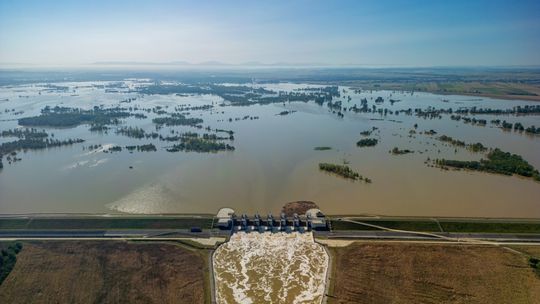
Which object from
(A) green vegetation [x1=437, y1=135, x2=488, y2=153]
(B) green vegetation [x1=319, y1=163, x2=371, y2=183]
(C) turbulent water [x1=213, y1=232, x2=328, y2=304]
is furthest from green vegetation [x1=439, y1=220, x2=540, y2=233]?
(A) green vegetation [x1=437, y1=135, x2=488, y2=153]

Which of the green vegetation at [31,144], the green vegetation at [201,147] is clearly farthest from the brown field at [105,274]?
the green vegetation at [31,144]

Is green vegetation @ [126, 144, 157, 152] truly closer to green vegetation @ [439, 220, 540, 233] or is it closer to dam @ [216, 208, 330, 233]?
dam @ [216, 208, 330, 233]

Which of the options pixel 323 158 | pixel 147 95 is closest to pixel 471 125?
pixel 323 158

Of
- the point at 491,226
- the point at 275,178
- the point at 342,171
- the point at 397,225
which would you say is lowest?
the point at 397,225

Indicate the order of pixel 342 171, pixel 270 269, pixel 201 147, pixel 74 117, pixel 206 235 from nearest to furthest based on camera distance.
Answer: pixel 270 269, pixel 206 235, pixel 342 171, pixel 201 147, pixel 74 117

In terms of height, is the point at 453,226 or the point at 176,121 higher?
the point at 176,121

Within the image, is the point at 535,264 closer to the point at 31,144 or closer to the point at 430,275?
the point at 430,275

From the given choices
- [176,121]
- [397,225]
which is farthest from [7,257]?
[176,121]
